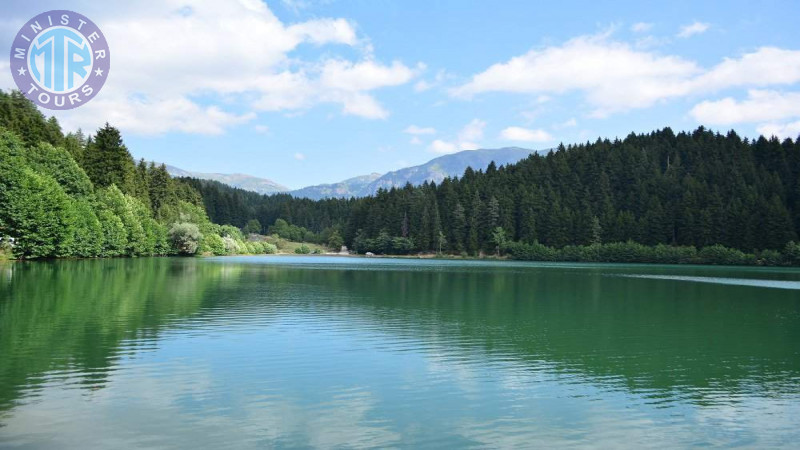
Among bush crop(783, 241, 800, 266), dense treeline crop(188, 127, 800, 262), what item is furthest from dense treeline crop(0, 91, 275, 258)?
bush crop(783, 241, 800, 266)

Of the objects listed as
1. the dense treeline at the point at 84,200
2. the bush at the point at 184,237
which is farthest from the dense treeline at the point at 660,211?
the bush at the point at 184,237

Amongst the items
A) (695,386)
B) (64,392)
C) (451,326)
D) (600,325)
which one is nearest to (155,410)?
(64,392)

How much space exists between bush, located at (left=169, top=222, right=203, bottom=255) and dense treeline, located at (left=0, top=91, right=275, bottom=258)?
0.21 metres

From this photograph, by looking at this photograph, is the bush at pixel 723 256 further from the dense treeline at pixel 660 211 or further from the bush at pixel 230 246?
the bush at pixel 230 246

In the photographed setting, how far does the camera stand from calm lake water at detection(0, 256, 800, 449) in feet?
41.9

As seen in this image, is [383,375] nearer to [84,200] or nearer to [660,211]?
[84,200]

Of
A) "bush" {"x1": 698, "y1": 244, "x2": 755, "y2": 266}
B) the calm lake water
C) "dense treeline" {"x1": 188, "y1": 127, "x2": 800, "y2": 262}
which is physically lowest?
the calm lake water

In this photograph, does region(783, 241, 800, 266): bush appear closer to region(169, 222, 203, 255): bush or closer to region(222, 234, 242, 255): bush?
region(169, 222, 203, 255): bush

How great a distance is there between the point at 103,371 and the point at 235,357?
4283mm

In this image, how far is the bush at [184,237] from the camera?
A: 127 m

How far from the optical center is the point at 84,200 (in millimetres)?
89312

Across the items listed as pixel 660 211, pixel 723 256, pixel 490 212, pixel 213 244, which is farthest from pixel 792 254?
pixel 213 244

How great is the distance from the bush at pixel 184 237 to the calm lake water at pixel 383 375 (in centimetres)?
9352

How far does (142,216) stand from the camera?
381ft
